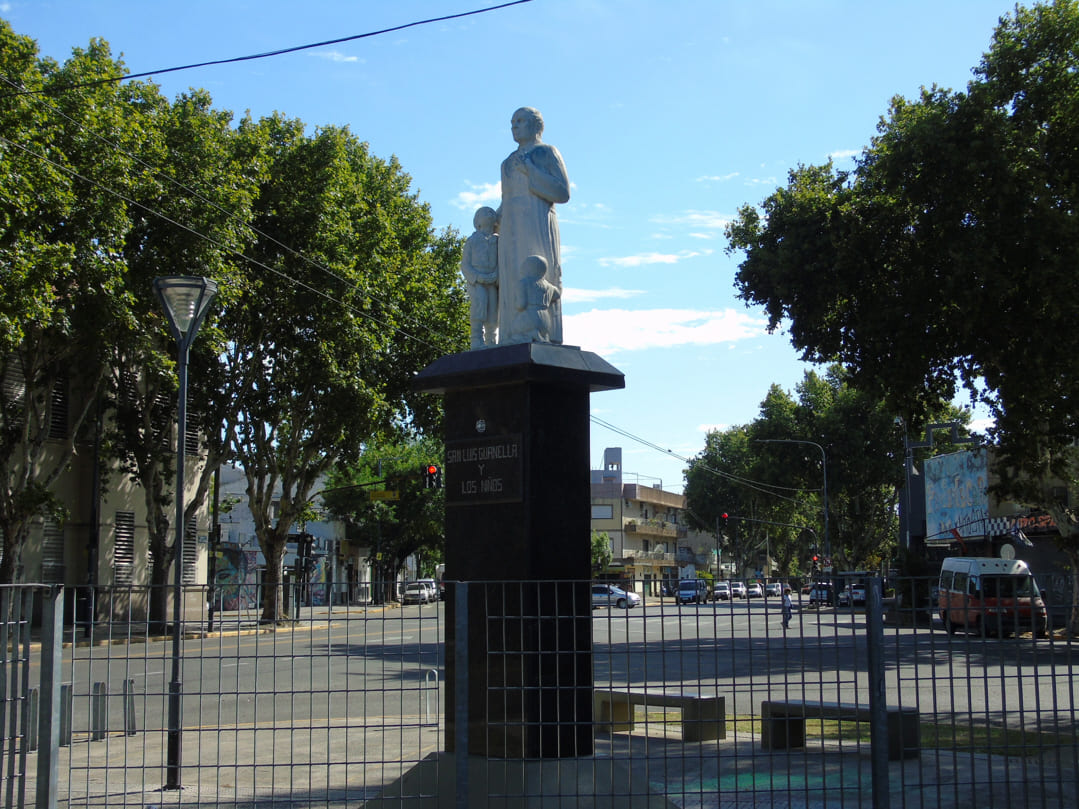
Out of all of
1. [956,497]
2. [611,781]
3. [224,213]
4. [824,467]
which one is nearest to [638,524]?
[824,467]

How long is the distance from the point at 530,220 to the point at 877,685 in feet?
13.7

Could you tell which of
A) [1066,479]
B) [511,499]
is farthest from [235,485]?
[511,499]

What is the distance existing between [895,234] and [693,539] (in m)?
104

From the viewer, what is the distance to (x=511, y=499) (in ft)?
24.9

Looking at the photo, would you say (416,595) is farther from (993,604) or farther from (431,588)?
(993,604)

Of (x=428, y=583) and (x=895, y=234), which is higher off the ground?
(x=895, y=234)

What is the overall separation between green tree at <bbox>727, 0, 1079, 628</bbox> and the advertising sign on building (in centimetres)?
1720

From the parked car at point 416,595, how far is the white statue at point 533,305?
2105 mm

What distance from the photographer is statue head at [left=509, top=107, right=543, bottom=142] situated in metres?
8.62

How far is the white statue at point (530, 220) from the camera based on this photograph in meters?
8.34

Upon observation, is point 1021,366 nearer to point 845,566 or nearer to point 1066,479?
point 1066,479

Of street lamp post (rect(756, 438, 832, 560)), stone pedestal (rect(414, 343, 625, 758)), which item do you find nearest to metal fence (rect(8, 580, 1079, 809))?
stone pedestal (rect(414, 343, 625, 758))

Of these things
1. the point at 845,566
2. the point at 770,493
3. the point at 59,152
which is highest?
the point at 59,152

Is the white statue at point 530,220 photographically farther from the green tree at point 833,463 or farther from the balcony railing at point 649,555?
the balcony railing at point 649,555
